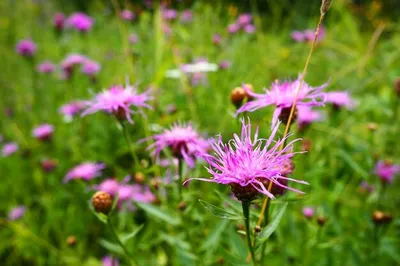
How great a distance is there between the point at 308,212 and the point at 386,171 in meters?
0.29

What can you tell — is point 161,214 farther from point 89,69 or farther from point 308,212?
point 89,69

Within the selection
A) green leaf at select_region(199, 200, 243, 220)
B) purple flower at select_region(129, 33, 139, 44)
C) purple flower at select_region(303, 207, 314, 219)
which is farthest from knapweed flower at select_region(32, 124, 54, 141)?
green leaf at select_region(199, 200, 243, 220)

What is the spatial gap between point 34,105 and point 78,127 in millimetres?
619

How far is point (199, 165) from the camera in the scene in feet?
3.46

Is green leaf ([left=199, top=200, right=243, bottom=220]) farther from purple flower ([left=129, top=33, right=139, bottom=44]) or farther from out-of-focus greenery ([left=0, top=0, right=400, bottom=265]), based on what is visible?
→ purple flower ([left=129, top=33, right=139, bottom=44])

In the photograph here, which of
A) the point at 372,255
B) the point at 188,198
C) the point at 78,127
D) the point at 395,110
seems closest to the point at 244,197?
the point at 188,198

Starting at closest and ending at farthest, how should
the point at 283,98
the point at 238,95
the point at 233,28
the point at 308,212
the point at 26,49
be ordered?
the point at 283,98 < the point at 238,95 < the point at 308,212 < the point at 233,28 < the point at 26,49

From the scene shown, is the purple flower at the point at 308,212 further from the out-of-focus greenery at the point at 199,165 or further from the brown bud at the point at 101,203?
the brown bud at the point at 101,203

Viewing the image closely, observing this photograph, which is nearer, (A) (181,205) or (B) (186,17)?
(A) (181,205)

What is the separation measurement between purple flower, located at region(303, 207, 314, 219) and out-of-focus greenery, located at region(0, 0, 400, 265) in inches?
1.2

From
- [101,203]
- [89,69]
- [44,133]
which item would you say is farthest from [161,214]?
[89,69]

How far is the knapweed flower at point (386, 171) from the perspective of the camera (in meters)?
1.29

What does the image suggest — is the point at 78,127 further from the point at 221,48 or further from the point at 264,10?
the point at 264,10

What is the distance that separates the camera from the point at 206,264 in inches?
38.9
